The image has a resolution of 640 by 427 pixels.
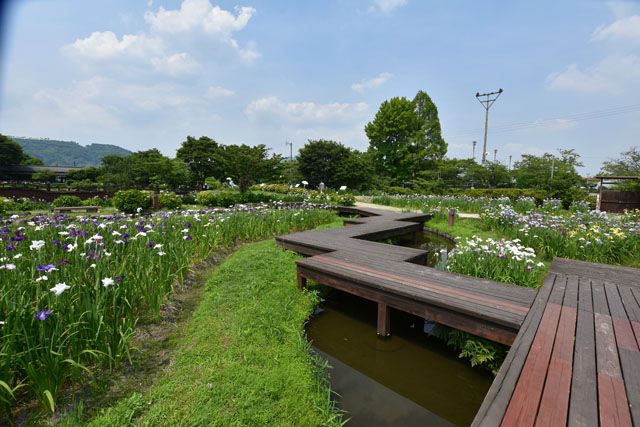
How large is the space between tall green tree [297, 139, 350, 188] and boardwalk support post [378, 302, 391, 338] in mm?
24981

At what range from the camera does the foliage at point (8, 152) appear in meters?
39.7

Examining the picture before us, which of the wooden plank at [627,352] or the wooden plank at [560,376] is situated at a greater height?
the wooden plank at [627,352]

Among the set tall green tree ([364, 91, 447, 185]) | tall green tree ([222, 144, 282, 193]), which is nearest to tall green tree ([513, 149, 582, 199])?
tall green tree ([364, 91, 447, 185])

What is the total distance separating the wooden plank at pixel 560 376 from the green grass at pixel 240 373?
1.51 meters

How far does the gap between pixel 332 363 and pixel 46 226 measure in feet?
18.3

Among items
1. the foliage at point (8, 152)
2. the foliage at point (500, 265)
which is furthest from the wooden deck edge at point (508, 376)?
the foliage at point (8, 152)

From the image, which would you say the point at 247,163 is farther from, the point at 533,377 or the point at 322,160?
the point at 533,377

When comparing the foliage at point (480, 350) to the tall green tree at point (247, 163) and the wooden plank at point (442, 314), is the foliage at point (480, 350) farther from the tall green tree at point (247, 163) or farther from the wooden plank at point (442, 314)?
the tall green tree at point (247, 163)

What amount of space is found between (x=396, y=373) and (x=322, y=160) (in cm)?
2658

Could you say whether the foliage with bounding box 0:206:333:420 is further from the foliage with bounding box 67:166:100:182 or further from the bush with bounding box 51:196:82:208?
the foliage with bounding box 67:166:100:182

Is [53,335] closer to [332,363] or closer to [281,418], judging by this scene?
[281,418]

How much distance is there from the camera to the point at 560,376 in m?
1.87

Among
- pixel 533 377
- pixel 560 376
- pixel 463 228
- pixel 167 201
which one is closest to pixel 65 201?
pixel 167 201

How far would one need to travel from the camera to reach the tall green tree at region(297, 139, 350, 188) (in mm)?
28688
